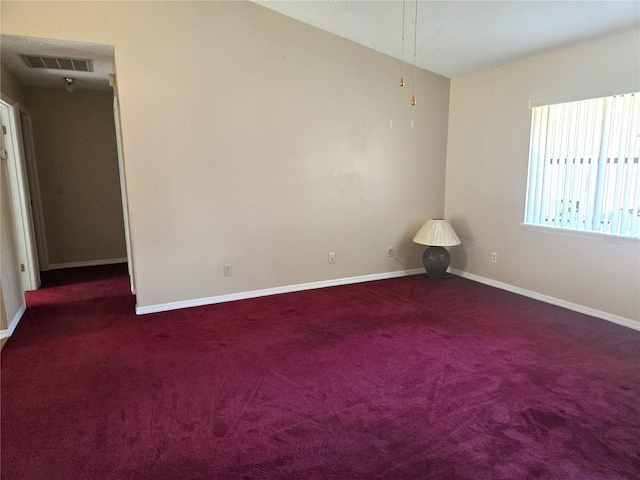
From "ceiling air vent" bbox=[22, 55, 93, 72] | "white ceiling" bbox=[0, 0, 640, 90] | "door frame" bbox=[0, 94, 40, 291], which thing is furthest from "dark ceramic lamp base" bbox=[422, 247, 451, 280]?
"door frame" bbox=[0, 94, 40, 291]

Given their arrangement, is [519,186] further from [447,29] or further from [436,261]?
[447,29]

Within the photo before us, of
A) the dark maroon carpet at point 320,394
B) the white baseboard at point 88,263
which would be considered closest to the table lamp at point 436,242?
the dark maroon carpet at point 320,394

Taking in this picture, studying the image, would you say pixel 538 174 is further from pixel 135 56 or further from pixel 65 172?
pixel 65 172

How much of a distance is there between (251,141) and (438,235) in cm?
237

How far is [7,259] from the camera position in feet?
11.4

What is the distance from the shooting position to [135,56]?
3422 millimetres

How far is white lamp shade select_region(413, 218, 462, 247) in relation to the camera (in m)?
4.62

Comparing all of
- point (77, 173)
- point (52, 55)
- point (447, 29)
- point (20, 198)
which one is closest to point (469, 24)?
point (447, 29)

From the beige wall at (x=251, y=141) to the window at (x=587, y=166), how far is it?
1318 mm

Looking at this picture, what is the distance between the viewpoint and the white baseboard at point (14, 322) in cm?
319

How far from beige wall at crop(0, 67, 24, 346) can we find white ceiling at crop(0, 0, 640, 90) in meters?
0.97

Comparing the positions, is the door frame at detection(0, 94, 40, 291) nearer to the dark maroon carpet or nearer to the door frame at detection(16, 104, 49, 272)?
the door frame at detection(16, 104, 49, 272)

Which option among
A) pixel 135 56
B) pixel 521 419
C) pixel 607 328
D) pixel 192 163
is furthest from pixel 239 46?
pixel 607 328

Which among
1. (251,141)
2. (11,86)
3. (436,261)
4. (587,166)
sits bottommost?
(436,261)
